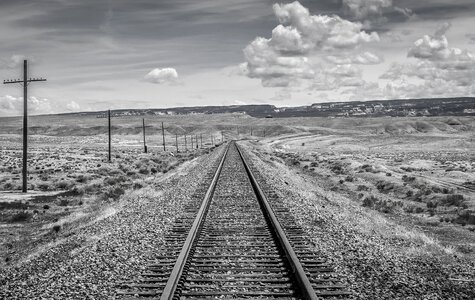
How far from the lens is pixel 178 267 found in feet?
23.7

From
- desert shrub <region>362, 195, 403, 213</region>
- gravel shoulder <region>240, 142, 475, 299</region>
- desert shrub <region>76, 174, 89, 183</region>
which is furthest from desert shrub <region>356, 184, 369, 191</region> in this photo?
desert shrub <region>76, 174, 89, 183</region>

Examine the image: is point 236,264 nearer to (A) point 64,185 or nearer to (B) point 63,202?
(B) point 63,202

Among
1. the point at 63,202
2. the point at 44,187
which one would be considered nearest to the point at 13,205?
the point at 63,202

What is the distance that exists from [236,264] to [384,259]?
9.67 feet

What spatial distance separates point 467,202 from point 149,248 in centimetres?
1547

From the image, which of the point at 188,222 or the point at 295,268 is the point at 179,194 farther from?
the point at 295,268

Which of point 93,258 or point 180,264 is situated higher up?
point 180,264

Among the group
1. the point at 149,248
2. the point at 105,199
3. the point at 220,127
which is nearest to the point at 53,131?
the point at 220,127

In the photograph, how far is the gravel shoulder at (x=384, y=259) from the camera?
22.5ft

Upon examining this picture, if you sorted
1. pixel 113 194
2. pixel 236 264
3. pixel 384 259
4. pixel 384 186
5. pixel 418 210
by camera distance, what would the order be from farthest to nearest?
pixel 384 186 → pixel 113 194 → pixel 418 210 → pixel 384 259 → pixel 236 264

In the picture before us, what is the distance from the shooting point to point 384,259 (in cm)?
849

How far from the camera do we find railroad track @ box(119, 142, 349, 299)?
650 cm

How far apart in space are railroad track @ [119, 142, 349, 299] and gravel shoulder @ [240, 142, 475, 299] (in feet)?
1.41

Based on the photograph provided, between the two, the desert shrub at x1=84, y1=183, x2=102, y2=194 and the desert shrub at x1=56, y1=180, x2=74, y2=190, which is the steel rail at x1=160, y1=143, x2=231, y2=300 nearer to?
the desert shrub at x1=84, y1=183, x2=102, y2=194
